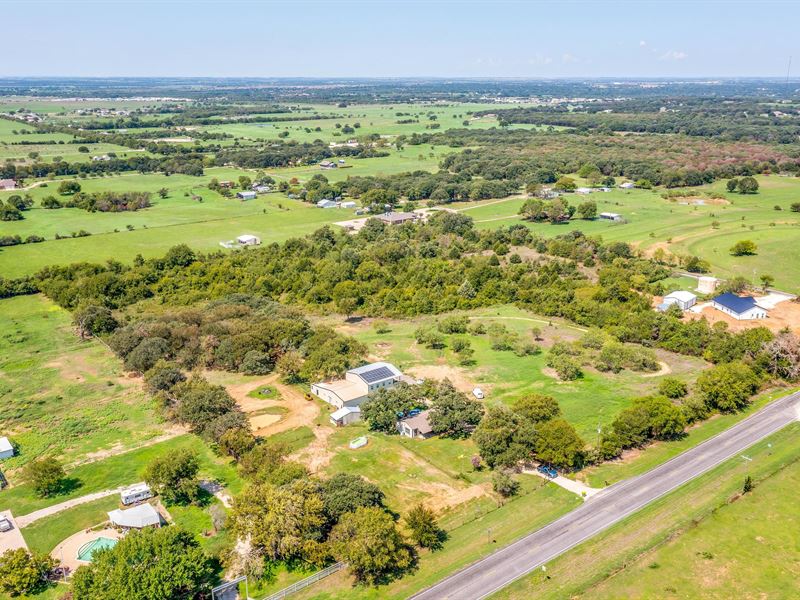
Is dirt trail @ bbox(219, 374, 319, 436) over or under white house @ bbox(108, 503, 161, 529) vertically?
under

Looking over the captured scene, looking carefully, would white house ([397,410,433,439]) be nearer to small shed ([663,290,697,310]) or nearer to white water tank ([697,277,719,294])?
small shed ([663,290,697,310])

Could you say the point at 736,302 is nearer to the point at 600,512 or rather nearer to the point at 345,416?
the point at 600,512

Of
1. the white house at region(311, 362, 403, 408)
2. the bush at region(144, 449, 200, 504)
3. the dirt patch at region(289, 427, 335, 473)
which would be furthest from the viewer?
the white house at region(311, 362, 403, 408)

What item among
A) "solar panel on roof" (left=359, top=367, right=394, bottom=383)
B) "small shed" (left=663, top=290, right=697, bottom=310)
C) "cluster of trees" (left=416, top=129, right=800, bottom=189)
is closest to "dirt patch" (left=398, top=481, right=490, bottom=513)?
"solar panel on roof" (left=359, top=367, right=394, bottom=383)

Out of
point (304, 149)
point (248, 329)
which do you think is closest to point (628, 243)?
point (248, 329)

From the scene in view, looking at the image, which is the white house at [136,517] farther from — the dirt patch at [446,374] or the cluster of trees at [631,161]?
the cluster of trees at [631,161]

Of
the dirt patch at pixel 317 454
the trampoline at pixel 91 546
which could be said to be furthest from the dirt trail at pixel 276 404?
the trampoline at pixel 91 546

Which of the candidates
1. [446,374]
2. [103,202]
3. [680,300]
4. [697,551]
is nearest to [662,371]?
[680,300]
